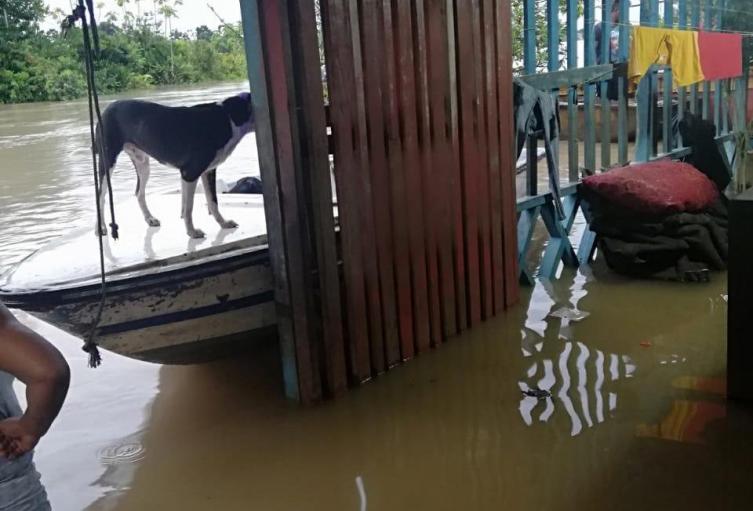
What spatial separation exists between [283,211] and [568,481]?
1802 millimetres

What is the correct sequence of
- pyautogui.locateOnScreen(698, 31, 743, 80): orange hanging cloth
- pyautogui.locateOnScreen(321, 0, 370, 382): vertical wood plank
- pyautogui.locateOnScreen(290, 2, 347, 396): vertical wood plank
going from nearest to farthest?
pyautogui.locateOnScreen(290, 2, 347, 396): vertical wood plank → pyautogui.locateOnScreen(321, 0, 370, 382): vertical wood plank → pyautogui.locateOnScreen(698, 31, 743, 80): orange hanging cloth

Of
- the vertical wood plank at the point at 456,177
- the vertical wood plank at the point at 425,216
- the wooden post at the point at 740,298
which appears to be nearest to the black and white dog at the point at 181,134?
the vertical wood plank at the point at 425,216

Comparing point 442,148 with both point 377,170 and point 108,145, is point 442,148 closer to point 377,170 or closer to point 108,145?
point 377,170

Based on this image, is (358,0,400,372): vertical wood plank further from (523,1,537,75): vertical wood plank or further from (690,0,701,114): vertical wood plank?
(690,0,701,114): vertical wood plank

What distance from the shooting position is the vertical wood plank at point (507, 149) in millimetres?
4934

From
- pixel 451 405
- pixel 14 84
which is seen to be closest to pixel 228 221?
pixel 451 405

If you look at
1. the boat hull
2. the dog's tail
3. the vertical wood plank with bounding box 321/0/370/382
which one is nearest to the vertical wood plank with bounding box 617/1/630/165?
the vertical wood plank with bounding box 321/0/370/382

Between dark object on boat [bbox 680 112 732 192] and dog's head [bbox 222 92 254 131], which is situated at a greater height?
dog's head [bbox 222 92 254 131]

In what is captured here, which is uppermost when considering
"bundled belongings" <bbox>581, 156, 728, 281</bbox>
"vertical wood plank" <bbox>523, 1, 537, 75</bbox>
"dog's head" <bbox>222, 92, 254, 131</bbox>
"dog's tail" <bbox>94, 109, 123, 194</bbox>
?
"vertical wood plank" <bbox>523, 1, 537, 75</bbox>

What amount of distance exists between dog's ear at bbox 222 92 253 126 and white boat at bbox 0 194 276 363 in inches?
24.8

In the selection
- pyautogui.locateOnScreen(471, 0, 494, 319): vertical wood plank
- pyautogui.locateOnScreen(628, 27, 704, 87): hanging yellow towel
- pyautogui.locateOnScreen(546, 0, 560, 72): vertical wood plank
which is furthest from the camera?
pyautogui.locateOnScreen(628, 27, 704, 87): hanging yellow towel

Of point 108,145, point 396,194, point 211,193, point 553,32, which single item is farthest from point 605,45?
point 108,145

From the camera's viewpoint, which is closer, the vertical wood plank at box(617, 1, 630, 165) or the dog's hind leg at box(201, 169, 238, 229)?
the dog's hind leg at box(201, 169, 238, 229)

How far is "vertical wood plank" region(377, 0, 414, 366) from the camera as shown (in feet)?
13.5
